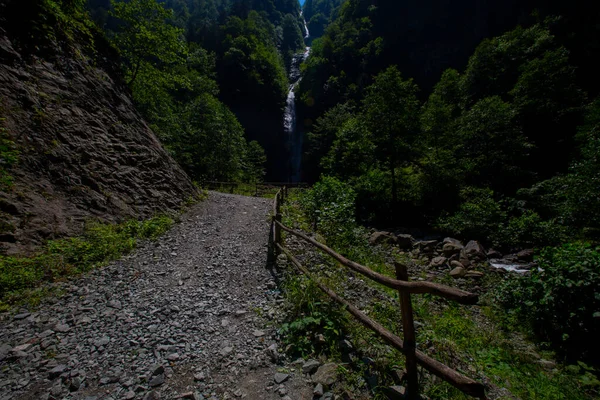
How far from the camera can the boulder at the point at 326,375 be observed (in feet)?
8.45

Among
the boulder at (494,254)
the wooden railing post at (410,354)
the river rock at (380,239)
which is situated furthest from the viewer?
the river rock at (380,239)

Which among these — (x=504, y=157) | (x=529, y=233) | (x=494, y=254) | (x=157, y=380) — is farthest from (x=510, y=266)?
(x=157, y=380)

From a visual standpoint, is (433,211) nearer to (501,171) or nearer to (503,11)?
(501,171)

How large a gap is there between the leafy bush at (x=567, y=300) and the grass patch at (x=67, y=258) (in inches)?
397

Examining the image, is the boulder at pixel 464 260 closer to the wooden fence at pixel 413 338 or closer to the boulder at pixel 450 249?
the boulder at pixel 450 249

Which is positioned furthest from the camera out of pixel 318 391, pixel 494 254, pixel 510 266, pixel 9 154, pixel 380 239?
pixel 380 239

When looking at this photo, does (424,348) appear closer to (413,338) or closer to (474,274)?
(413,338)

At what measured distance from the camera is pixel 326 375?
2.64 meters

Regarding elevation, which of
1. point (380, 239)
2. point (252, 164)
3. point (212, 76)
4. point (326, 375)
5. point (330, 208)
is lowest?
point (380, 239)

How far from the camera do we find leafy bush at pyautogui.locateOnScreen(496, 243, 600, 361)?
14.5ft

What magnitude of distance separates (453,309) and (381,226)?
10.5m

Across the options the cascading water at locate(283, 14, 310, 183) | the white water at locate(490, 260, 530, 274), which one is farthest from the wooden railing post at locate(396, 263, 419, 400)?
the cascading water at locate(283, 14, 310, 183)

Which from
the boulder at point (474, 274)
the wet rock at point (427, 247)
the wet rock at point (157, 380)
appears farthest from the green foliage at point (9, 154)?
the wet rock at point (427, 247)

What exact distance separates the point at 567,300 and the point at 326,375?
556cm
